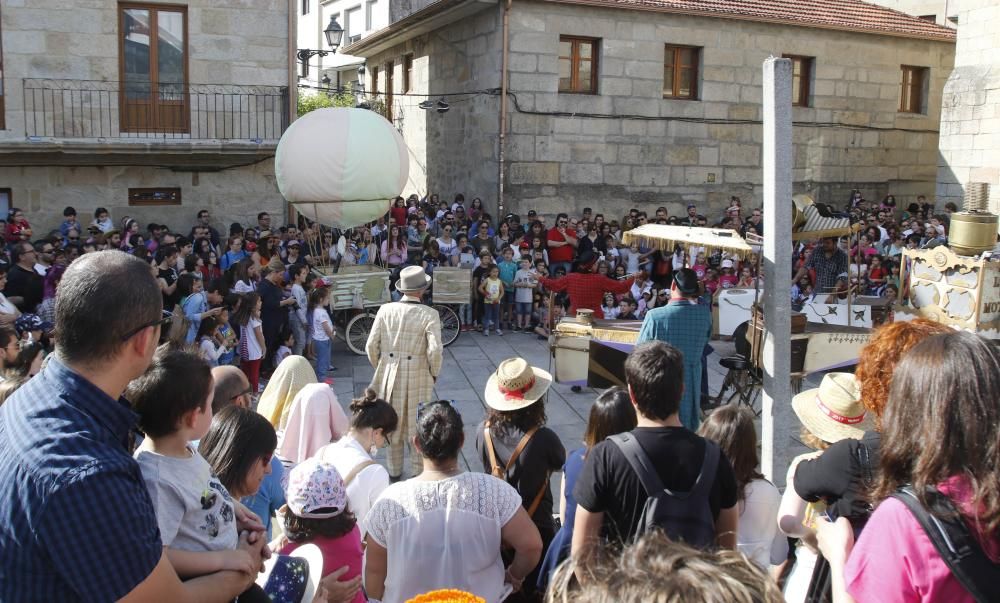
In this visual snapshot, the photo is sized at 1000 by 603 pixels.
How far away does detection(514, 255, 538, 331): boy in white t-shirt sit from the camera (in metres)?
12.8

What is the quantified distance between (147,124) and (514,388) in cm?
1173

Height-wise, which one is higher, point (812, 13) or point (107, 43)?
point (812, 13)

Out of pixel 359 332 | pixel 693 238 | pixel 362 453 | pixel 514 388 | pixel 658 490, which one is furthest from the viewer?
pixel 359 332

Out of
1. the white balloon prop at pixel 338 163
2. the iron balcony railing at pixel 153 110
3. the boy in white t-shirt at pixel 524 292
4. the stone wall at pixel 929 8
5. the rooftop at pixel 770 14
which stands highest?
the stone wall at pixel 929 8

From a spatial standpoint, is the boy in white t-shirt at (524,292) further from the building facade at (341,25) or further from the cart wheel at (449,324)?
the building facade at (341,25)

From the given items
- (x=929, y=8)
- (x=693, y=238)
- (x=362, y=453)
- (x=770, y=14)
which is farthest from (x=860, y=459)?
(x=929, y=8)

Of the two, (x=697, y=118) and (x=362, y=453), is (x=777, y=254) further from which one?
(x=697, y=118)

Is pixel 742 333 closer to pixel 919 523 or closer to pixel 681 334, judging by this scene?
pixel 681 334

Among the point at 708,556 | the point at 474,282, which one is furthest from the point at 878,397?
the point at 474,282

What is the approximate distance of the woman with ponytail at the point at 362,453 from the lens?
398 cm

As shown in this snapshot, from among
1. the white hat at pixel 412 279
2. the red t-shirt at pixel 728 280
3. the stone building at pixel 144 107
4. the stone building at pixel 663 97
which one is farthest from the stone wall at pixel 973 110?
the white hat at pixel 412 279

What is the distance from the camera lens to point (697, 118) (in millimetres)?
18547

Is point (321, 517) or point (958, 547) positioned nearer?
point (958, 547)

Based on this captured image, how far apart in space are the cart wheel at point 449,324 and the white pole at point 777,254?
693 cm
